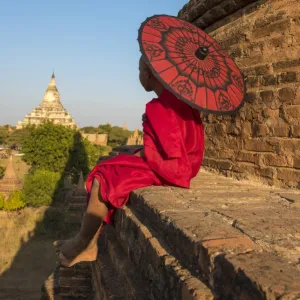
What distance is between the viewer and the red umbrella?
2.28m

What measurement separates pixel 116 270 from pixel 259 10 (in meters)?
2.79

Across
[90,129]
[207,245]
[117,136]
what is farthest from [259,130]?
[90,129]

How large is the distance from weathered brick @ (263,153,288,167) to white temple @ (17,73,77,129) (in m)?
36.9

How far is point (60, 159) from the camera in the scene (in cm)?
2141

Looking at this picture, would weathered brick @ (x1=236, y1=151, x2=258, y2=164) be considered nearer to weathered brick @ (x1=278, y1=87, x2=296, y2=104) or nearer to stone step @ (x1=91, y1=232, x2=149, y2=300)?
weathered brick @ (x1=278, y1=87, x2=296, y2=104)

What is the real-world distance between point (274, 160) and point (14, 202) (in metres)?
14.6

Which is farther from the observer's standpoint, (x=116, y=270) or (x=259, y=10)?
(x=259, y=10)

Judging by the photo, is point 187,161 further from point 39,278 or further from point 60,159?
point 60,159

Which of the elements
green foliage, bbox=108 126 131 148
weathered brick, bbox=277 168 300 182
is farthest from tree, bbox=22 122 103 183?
green foliage, bbox=108 126 131 148

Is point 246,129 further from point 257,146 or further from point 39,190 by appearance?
point 39,190

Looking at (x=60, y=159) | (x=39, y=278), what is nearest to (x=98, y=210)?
(x=39, y=278)

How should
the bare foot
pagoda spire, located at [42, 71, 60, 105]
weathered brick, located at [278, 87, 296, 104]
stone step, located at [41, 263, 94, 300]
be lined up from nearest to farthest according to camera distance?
1. the bare foot
2. stone step, located at [41, 263, 94, 300]
3. weathered brick, located at [278, 87, 296, 104]
4. pagoda spire, located at [42, 71, 60, 105]

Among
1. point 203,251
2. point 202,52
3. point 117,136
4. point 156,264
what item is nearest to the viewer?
point 203,251

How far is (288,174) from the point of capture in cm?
319
